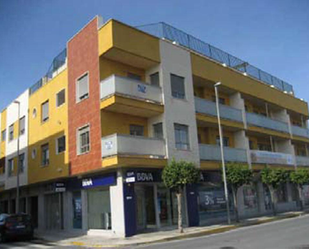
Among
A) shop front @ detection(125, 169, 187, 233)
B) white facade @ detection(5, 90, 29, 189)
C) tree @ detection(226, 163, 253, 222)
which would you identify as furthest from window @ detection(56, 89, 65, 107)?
tree @ detection(226, 163, 253, 222)

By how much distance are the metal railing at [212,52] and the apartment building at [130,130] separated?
110 mm

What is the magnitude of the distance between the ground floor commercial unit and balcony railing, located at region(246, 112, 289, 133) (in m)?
5.44

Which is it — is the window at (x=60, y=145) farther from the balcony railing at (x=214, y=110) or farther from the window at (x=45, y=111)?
the balcony railing at (x=214, y=110)

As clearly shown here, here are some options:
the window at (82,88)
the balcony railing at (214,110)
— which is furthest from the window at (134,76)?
the balcony railing at (214,110)

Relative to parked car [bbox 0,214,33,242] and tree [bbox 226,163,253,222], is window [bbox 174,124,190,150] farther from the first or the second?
parked car [bbox 0,214,33,242]

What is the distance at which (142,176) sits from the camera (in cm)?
2022

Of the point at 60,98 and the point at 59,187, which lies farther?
the point at 60,98

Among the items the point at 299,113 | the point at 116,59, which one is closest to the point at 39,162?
the point at 116,59

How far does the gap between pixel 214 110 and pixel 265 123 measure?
304 inches

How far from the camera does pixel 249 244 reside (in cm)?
1305

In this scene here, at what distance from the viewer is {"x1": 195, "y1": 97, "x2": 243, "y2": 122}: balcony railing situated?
24.9 meters

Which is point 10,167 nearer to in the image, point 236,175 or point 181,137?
point 181,137

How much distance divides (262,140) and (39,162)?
65.0ft

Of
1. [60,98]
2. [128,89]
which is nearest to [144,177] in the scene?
[128,89]
